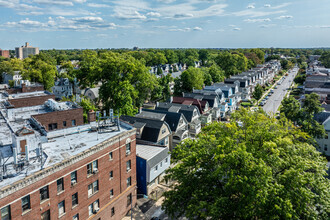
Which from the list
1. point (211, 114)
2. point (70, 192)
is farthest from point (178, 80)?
point (70, 192)

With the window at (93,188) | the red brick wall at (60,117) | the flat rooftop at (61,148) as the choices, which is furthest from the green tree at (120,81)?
the window at (93,188)

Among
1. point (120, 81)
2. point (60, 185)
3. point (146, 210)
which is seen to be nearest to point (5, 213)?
point (60, 185)

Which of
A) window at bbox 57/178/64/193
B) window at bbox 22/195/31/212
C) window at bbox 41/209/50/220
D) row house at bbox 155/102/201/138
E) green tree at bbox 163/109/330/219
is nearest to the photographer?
window at bbox 22/195/31/212

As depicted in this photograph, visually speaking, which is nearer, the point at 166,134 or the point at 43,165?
the point at 43,165

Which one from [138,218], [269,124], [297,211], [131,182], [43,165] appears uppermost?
[269,124]

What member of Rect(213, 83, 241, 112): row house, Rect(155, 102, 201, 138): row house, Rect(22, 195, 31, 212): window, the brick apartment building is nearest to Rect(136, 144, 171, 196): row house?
the brick apartment building

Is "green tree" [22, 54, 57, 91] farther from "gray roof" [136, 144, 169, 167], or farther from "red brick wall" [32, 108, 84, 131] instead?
"gray roof" [136, 144, 169, 167]

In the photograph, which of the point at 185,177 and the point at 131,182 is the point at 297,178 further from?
the point at 131,182
